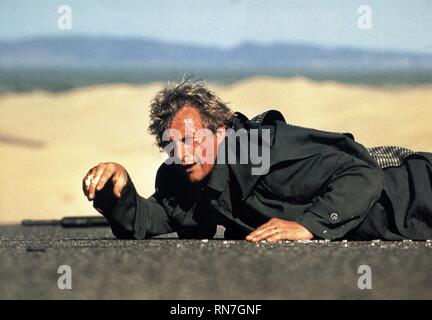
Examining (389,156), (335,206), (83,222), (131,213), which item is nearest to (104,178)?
(131,213)

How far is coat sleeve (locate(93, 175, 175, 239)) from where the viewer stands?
4.00 meters

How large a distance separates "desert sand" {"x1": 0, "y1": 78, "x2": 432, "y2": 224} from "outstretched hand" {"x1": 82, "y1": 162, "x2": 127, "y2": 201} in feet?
12.1

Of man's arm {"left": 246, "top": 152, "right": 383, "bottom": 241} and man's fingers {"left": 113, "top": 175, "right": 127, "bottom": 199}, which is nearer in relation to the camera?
man's arm {"left": 246, "top": 152, "right": 383, "bottom": 241}

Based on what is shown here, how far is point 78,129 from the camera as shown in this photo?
469 inches

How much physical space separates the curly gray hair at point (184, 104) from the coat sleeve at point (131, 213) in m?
0.23

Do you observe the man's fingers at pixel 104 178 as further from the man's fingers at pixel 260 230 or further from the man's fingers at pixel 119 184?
the man's fingers at pixel 260 230

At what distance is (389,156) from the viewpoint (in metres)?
4.16

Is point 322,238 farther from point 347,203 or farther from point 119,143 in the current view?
point 119,143

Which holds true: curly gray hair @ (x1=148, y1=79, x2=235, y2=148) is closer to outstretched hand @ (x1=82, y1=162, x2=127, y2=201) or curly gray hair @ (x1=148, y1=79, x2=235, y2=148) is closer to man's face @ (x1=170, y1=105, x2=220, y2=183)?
man's face @ (x1=170, y1=105, x2=220, y2=183)

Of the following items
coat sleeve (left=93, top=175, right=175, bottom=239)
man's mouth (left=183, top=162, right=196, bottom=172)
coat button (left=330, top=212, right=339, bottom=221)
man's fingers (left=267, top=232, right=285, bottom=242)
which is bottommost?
man's fingers (left=267, top=232, right=285, bottom=242)

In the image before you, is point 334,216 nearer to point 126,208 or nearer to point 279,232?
point 279,232

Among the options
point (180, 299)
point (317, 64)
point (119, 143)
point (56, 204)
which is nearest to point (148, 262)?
point (180, 299)

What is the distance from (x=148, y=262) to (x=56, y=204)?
192 inches

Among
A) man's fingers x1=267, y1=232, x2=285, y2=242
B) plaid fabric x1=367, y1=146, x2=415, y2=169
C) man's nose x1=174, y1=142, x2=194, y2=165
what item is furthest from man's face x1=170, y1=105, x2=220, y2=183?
plaid fabric x1=367, y1=146, x2=415, y2=169
